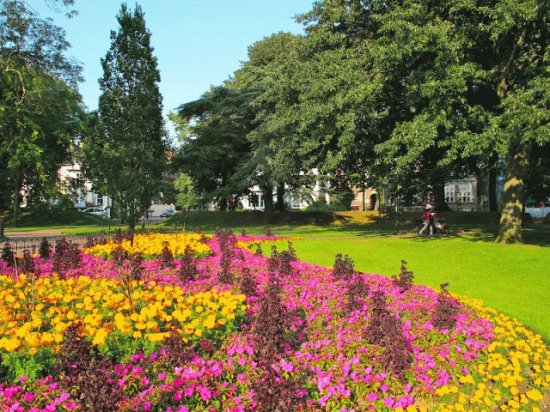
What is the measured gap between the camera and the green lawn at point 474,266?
715 centimetres

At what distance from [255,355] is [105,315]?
1.74 metres

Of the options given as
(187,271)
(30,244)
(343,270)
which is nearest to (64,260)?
(187,271)

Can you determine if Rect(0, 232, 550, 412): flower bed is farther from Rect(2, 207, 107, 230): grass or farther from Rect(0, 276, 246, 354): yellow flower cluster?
Rect(2, 207, 107, 230): grass

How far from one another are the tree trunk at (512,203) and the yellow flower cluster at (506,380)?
1177cm

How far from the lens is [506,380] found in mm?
4180

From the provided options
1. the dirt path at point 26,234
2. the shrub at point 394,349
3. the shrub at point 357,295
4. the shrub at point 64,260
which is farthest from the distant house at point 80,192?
the shrub at point 394,349

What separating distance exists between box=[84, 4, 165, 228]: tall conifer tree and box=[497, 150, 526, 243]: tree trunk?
14.0 m

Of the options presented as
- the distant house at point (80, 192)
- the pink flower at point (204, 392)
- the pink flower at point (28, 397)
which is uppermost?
the distant house at point (80, 192)

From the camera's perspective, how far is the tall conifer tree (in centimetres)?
1792

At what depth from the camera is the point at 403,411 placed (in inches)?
145

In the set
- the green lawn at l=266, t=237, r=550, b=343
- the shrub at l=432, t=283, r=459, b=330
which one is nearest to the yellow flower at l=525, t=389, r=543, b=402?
the shrub at l=432, t=283, r=459, b=330

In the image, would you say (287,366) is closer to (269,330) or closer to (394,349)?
(269,330)

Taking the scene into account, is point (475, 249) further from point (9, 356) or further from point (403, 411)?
point (9, 356)

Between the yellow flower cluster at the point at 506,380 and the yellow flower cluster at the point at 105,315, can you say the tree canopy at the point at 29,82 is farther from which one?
the yellow flower cluster at the point at 506,380
